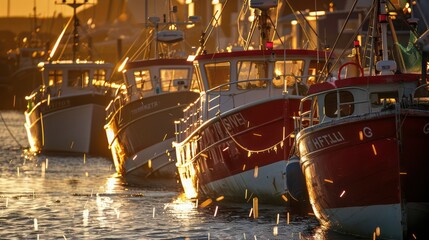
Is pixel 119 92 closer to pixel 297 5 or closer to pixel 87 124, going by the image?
pixel 87 124

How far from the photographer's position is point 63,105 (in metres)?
50.6

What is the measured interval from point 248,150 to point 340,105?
5.13 m

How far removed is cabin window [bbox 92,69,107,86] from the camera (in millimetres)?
52016

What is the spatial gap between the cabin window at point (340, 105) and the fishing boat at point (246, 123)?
2.07 meters

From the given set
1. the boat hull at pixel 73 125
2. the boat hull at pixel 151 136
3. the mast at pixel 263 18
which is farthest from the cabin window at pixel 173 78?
the boat hull at pixel 73 125

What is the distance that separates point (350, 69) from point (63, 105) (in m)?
27.6

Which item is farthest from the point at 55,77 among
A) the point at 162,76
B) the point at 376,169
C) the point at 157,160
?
the point at 376,169

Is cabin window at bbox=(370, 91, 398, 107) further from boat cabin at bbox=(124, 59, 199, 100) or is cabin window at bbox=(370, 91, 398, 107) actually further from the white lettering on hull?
boat cabin at bbox=(124, 59, 199, 100)

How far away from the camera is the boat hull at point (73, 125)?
50375 mm

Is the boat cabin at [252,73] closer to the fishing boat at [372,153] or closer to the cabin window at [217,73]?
the cabin window at [217,73]

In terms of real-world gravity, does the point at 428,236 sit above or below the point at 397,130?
below

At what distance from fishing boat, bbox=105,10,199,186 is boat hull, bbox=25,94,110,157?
33.6 ft

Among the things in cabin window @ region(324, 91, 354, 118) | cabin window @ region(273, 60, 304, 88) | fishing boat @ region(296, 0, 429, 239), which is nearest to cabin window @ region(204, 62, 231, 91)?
cabin window @ region(273, 60, 304, 88)

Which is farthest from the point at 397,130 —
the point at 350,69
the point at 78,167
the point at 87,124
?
the point at 87,124
